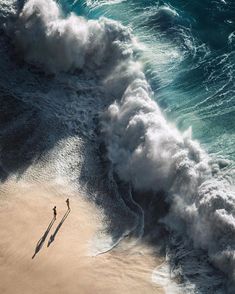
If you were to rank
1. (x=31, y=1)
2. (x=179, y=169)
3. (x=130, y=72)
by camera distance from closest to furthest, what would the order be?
(x=179, y=169)
(x=130, y=72)
(x=31, y=1)

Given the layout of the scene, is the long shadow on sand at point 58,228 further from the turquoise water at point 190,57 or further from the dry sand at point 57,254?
the turquoise water at point 190,57

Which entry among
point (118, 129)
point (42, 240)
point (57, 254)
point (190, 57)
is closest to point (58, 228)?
point (42, 240)

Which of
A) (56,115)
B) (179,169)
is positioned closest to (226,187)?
(179,169)

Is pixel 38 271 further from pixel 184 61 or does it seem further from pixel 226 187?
pixel 184 61

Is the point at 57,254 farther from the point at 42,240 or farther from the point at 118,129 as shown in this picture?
the point at 118,129

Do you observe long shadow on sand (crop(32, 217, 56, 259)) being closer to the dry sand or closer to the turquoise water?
the dry sand

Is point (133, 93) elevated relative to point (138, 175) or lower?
elevated

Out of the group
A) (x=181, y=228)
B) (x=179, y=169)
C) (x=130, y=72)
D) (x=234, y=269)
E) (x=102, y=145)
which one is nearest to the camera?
(x=234, y=269)
